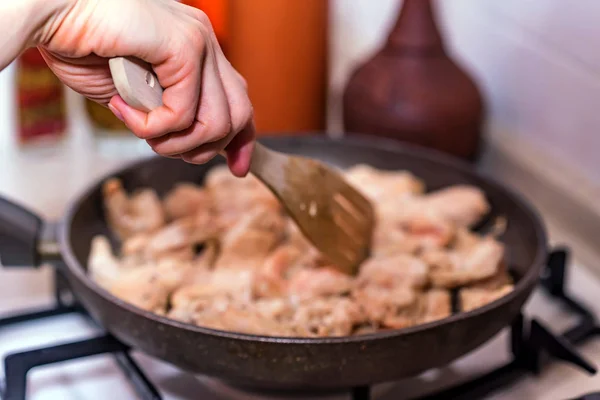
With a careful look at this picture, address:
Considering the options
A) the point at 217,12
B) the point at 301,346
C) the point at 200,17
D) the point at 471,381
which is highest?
the point at 200,17

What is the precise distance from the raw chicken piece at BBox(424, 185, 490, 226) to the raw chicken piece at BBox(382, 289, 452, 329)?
15 centimetres

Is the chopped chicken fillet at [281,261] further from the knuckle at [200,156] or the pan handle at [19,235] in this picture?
the knuckle at [200,156]

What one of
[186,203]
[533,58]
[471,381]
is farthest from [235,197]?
[533,58]

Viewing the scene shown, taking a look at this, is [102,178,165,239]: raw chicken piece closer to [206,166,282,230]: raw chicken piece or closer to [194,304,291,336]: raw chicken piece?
[206,166,282,230]: raw chicken piece

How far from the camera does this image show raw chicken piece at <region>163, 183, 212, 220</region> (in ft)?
3.07

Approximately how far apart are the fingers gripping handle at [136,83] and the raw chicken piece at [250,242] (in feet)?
1.13

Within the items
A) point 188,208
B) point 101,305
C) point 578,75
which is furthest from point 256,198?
point 578,75

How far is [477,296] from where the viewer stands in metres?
0.76

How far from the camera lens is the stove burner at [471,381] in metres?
0.69

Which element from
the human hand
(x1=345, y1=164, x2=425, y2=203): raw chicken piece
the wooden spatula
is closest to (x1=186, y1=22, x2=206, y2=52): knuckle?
the human hand

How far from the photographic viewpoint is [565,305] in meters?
0.90

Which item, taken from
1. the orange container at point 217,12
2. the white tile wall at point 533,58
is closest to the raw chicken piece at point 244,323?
Answer: the orange container at point 217,12

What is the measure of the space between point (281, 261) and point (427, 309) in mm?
161

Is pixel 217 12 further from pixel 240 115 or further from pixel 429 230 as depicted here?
pixel 240 115
